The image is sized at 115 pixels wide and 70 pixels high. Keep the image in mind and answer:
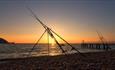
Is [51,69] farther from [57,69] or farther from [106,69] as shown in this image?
[106,69]

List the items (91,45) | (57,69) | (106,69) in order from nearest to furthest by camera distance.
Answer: (106,69)
(57,69)
(91,45)

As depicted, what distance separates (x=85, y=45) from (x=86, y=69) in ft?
407

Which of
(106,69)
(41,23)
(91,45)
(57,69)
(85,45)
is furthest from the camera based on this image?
(85,45)

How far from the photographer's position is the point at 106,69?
58.6ft

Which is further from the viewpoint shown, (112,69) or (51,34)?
(51,34)

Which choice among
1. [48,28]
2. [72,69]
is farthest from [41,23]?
[72,69]

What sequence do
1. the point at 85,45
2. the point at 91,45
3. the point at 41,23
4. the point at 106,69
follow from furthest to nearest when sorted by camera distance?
the point at 85,45, the point at 91,45, the point at 41,23, the point at 106,69

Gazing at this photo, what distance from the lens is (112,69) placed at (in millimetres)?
17859

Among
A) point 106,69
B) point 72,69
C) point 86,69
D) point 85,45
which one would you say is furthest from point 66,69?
point 85,45

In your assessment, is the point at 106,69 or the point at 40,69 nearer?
the point at 106,69

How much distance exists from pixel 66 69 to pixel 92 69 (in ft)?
6.98

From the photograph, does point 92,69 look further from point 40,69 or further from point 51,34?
point 51,34

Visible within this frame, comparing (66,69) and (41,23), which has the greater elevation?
(41,23)

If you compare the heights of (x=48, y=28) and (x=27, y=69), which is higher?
(x=48, y=28)
